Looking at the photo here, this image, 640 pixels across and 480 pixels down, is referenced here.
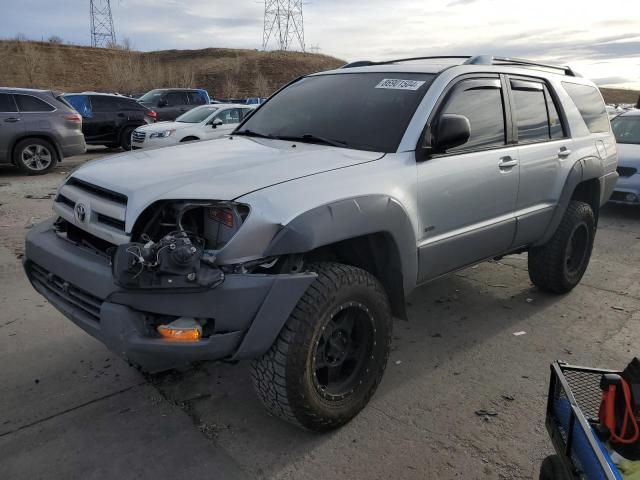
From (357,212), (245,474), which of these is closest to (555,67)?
(357,212)

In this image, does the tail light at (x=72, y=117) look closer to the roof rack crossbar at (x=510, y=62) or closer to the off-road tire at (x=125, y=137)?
the off-road tire at (x=125, y=137)

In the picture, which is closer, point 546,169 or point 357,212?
point 357,212

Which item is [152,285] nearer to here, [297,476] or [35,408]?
[297,476]

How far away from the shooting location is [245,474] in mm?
2572

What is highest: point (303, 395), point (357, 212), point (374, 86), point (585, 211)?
point (374, 86)

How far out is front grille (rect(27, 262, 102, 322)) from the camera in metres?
2.63

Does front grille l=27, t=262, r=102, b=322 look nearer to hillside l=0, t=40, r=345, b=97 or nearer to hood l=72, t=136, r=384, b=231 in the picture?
hood l=72, t=136, r=384, b=231

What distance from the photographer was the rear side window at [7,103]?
34.3 feet

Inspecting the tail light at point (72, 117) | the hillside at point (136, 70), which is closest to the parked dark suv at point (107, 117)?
the tail light at point (72, 117)

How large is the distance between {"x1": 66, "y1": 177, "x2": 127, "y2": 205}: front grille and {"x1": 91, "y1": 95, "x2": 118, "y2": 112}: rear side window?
491 inches

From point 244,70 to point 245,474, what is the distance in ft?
162

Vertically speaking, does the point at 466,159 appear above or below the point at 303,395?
above

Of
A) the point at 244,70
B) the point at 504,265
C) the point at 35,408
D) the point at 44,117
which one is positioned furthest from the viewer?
the point at 244,70

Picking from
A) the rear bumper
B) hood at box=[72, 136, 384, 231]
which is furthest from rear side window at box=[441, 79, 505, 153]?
the rear bumper
